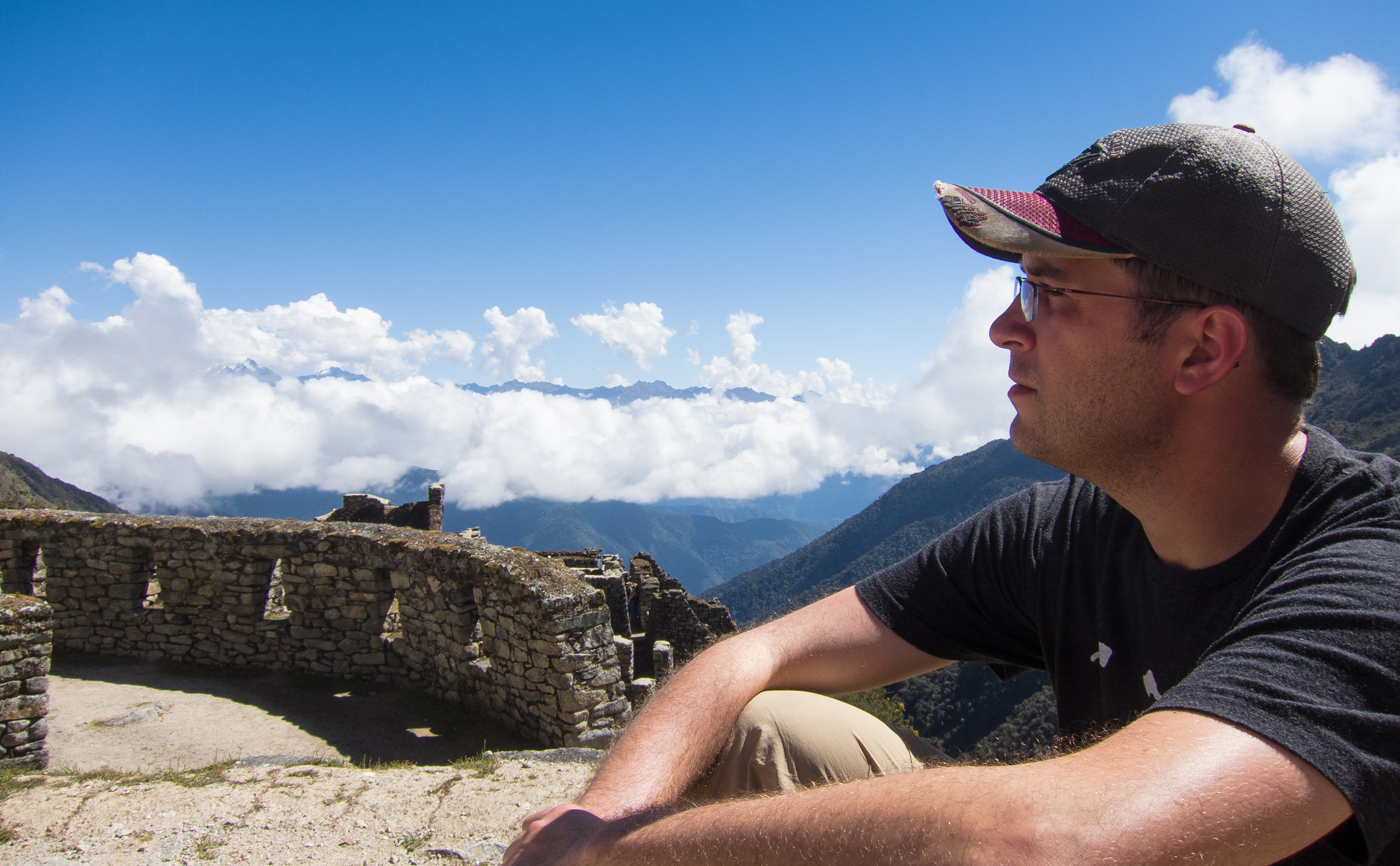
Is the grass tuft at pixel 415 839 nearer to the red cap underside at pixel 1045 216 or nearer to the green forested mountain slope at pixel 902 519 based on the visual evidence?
the red cap underside at pixel 1045 216

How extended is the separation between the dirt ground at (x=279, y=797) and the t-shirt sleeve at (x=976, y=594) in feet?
11.8

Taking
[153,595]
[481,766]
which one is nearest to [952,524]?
[153,595]

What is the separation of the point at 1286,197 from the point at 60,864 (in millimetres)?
7146

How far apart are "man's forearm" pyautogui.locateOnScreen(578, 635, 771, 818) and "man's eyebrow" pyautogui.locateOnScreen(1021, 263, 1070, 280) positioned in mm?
1507

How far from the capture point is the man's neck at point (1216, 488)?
1755 millimetres

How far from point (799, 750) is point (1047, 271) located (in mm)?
1547

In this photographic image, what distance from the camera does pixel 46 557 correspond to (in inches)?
488

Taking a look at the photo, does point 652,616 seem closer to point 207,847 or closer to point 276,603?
point 276,603

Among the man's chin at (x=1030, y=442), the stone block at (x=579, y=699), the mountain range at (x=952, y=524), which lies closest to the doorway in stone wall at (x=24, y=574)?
the mountain range at (x=952, y=524)

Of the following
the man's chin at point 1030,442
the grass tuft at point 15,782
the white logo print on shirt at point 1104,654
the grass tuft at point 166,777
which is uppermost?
the man's chin at point 1030,442

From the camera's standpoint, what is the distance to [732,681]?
2.43 metres

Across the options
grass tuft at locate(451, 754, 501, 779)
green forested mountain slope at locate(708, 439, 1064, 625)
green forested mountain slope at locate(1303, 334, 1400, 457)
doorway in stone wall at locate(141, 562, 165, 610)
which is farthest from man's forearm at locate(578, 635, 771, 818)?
green forested mountain slope at locate(708, 439, 1064, 625)

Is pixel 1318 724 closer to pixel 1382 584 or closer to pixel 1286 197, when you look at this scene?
pixel 1382 584

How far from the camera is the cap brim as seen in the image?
1794mm
